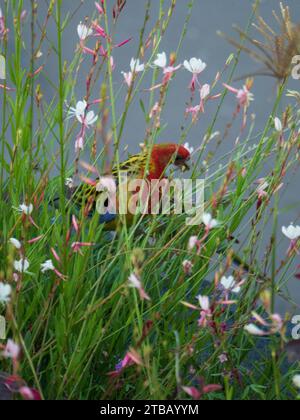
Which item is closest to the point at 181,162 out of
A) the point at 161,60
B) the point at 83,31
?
the point at 83,31

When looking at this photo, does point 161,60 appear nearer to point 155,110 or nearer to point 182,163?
point 155,110

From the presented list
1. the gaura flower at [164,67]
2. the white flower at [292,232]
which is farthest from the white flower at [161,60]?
the white flower at [292,232]

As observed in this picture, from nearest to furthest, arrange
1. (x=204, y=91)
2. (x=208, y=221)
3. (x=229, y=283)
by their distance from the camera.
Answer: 1. (x=208, y=221)
2. (x=229, y=283)
3. (x=204, y=91)

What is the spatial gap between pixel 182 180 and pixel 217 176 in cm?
16

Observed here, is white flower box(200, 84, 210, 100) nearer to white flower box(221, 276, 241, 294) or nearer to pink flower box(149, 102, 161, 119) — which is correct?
pink flower box(149, 102, 161, 119)

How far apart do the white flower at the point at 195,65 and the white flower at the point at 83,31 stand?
48cm

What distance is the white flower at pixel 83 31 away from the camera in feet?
9.09

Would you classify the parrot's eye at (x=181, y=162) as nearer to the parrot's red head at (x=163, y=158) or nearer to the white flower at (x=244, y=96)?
the parrot's red head at (x=163, y=158)

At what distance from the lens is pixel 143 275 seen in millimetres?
2850

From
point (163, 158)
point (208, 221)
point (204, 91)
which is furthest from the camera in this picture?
point (163, 158)

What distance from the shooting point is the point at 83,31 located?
2.79 meters

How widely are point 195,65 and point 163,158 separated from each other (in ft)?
3.55
